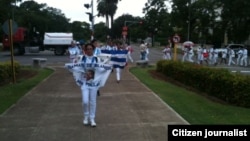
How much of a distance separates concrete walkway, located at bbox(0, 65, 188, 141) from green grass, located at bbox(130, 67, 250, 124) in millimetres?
328

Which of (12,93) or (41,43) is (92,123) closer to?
(12,93)

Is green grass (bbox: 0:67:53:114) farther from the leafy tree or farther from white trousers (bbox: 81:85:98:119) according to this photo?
the leafy tree

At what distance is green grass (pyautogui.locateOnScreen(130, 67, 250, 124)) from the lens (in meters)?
10.9

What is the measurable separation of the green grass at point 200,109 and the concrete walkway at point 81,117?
0.33 metres

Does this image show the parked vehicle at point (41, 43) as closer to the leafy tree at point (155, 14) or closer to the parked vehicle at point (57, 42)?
the parked vehicle at point (57, 42)

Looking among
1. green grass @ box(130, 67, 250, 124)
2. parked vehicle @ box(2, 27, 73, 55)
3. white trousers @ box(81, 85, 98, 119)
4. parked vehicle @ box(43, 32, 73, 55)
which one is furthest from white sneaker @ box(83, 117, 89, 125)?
parked vehicle @ box(43, 32, 73, 55)

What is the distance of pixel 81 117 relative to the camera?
11078mm

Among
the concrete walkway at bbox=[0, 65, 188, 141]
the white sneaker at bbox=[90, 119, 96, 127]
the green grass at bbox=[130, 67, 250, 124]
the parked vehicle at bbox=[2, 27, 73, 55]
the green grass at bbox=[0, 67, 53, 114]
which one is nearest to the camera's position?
the concrete walkway at bbox=[0, 65, 188, 141]

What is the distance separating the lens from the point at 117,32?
445 feet

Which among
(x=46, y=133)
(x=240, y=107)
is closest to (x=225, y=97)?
(x=240, y=107)

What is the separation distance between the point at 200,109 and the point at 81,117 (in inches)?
126

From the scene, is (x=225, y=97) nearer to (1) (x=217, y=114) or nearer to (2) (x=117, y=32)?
(1) (x=217, y=114)

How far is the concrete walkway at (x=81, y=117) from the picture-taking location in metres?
9.14

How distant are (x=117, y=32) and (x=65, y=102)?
123m
